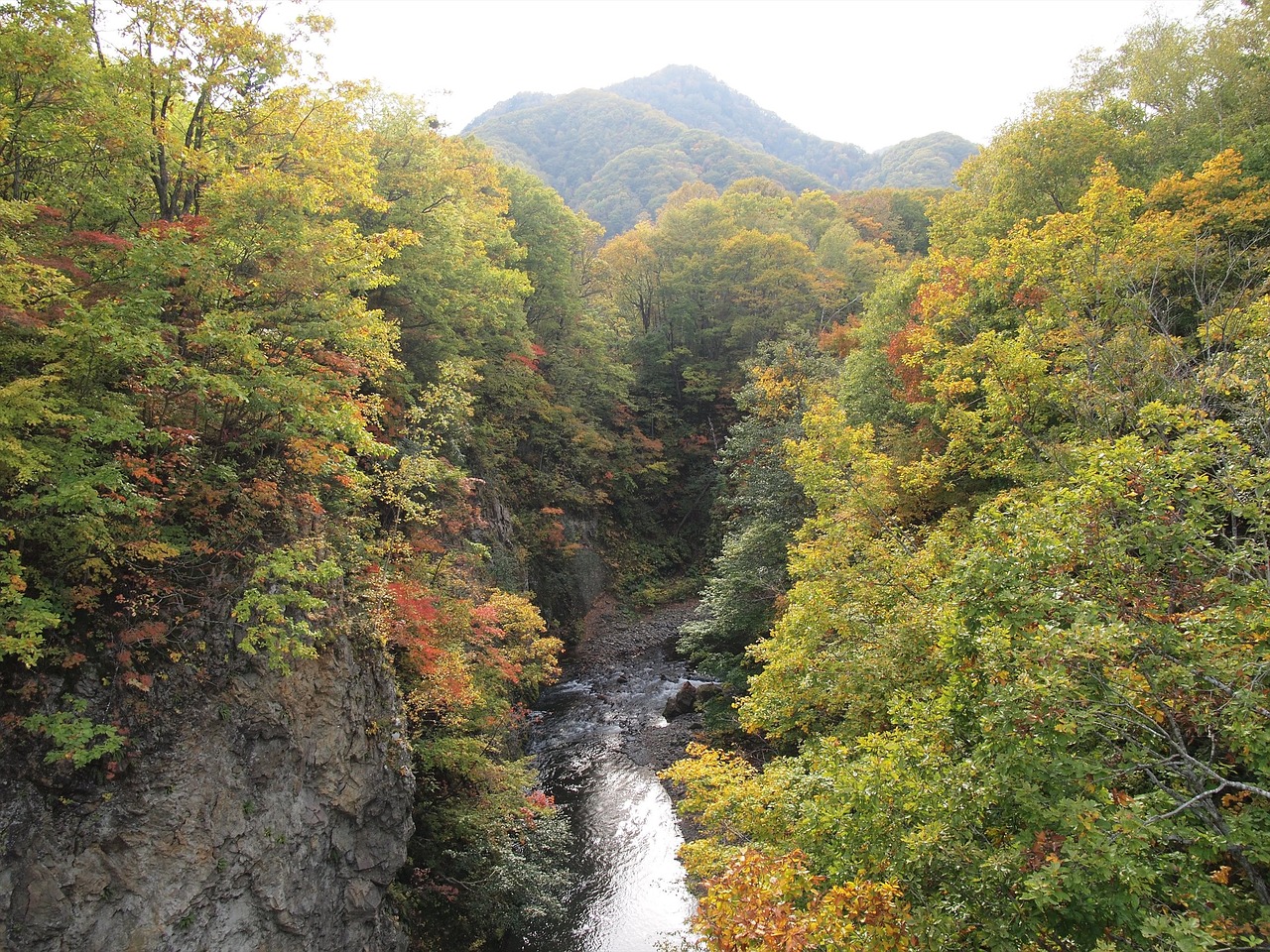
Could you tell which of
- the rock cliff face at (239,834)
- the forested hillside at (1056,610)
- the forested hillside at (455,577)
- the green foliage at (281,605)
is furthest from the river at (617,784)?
the green foliage at (281,605)

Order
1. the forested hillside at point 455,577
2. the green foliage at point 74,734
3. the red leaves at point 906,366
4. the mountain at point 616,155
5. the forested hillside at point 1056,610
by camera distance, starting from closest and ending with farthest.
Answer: the forested hillside at point 1056,610
the forested hillside at point 455,577
the green foliage at point 74,734
the red leaves at point 906,366
the mountain at point 616,155

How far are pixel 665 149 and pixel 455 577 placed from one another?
307ft

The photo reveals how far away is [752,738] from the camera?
17156mm

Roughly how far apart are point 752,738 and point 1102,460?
13.5 meters

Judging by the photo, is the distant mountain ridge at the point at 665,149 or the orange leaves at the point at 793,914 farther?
the distant mountain ridge at the point at 665,149

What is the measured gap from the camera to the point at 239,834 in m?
7.28

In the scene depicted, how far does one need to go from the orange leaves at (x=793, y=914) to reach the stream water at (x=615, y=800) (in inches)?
191

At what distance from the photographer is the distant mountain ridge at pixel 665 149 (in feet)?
279

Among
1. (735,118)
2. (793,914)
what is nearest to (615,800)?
(793,914)

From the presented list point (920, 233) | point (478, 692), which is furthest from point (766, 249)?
point (478, 692)

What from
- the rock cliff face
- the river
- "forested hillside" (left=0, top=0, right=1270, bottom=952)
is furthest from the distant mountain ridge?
the rock cliff face

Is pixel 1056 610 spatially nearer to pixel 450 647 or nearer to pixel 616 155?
pixel 450 647

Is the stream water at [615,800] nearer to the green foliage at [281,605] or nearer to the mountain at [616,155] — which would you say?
the green foliage at [281,605]

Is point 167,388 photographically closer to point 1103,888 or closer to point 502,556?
point 1103,888
